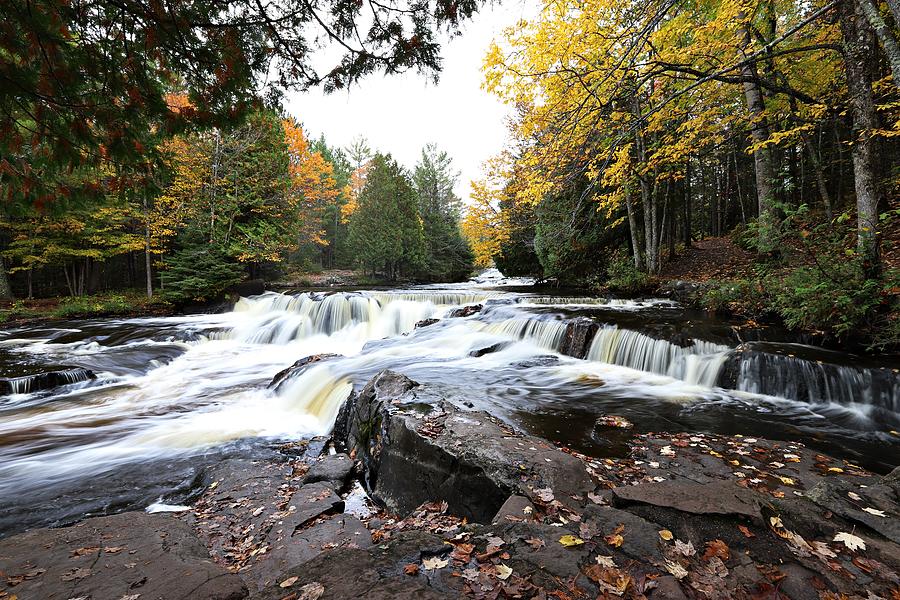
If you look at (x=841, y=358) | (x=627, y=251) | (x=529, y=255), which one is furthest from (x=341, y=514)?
(x=529, y=255)

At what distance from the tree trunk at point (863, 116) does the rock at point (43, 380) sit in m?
14.7

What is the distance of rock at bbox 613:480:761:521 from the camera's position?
92.8 inches

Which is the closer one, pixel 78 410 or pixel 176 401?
pixel 78 410

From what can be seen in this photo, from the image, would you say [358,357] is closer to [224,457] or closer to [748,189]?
[224,457]

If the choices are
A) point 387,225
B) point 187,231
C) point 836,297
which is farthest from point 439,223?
point 836,297

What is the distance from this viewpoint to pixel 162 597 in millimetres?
2010

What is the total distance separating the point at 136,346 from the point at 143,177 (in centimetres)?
883

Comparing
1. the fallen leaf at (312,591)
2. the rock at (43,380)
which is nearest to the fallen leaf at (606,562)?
the fallen leaf at (312,591)

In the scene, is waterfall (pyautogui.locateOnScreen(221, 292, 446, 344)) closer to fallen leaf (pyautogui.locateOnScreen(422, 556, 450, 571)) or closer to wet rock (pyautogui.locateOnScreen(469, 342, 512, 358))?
wet rock (pyautogui.locateOnScreen(469, 342, 512, 358))

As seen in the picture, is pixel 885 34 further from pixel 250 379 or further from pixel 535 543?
pixel 250 379

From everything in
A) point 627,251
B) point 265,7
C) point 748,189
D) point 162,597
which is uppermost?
point 748,189

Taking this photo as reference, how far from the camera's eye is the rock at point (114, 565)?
2059mm

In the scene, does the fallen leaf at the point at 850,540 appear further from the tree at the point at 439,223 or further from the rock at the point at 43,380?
the tree at the point at 439,223

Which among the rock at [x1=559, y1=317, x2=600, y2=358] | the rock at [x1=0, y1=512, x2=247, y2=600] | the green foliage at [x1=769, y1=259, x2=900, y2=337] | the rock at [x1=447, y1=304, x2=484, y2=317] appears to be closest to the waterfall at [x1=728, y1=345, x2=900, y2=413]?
the green foliage at [x1=769, y1=259, x2=900, y2=337]
